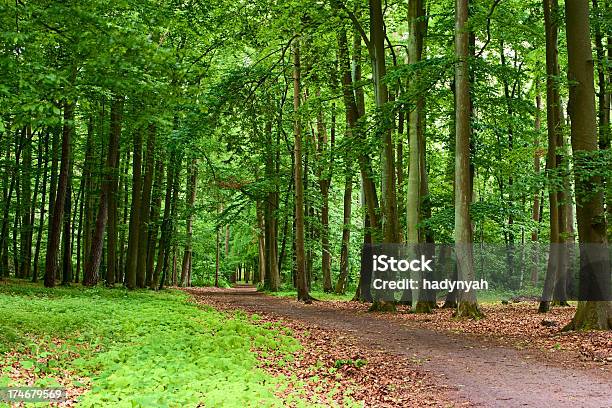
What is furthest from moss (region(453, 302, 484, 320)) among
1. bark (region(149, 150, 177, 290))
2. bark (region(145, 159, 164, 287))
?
bark (region(145, 159, 164, 287))

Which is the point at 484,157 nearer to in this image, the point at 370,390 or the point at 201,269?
the point at 370,390

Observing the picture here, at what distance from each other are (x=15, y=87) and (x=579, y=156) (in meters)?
10.3

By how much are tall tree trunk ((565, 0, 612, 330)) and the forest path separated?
2.11m

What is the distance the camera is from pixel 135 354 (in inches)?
314

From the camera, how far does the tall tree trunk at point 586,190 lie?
1062cm

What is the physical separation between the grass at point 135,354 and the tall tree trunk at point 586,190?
5.90m

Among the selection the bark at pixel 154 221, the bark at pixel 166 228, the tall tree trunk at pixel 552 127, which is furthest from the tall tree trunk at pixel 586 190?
the bark at pixel 154 221

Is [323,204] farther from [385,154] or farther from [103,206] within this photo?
[103,206]

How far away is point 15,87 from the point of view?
901 cm

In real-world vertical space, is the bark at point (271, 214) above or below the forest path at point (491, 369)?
above

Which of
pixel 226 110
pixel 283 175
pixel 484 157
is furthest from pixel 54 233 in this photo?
pixel 484 157

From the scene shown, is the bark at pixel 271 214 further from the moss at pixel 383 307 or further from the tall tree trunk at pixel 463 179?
the tall tree trunk at pixel 463 179

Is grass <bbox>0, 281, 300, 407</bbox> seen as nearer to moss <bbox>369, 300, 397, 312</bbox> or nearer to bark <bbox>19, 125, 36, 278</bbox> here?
moss <bbox>369, 300, 397, 312</bbox>

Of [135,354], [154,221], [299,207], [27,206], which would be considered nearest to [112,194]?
[27,206]
